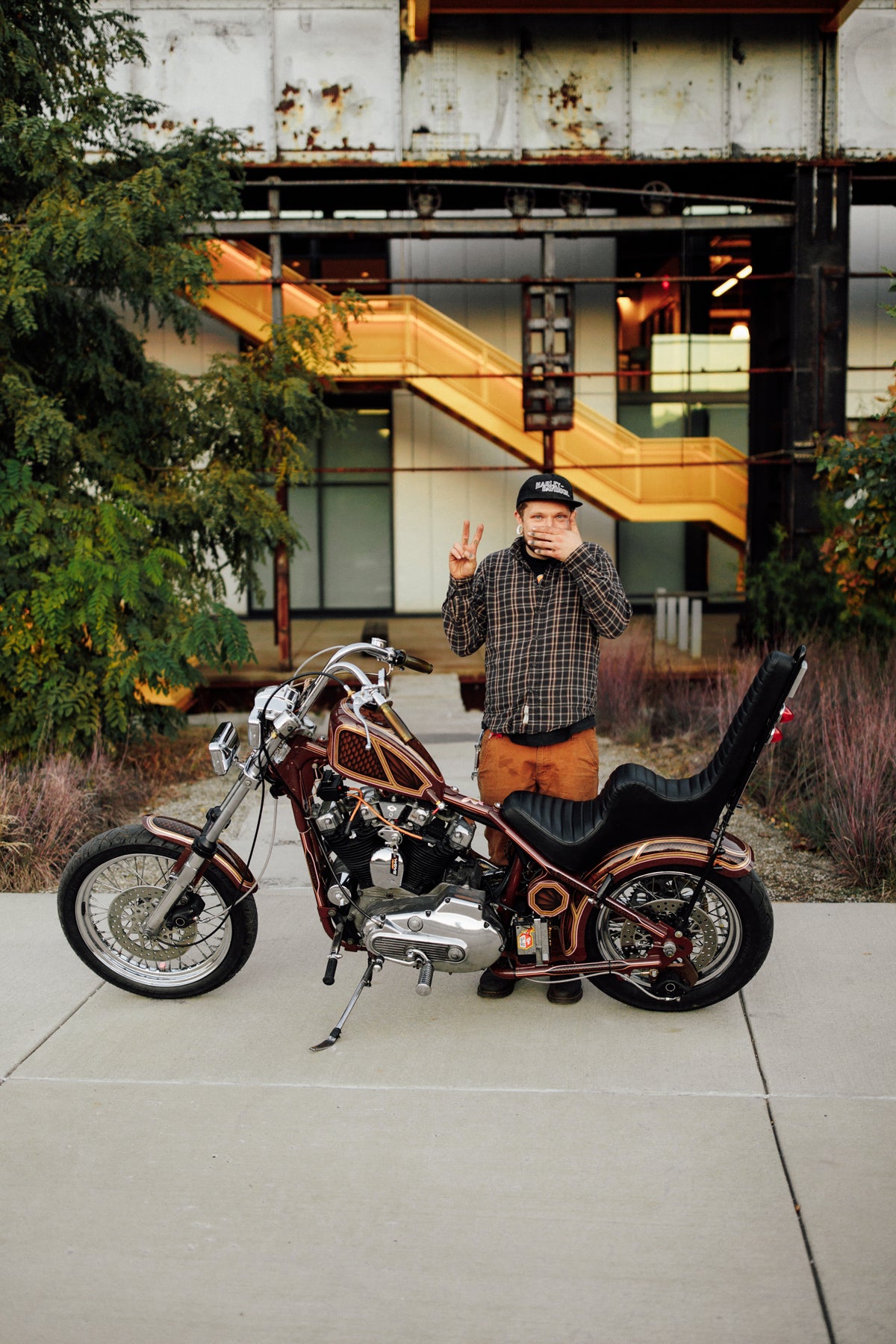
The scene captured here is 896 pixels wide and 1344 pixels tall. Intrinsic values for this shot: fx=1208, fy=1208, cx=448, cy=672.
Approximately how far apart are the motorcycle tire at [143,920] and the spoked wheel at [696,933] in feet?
4.22

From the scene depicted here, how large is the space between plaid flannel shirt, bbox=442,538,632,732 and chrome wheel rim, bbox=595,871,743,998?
27.3 inches

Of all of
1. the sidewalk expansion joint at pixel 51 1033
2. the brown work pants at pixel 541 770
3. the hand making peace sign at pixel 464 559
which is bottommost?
the sidewalk expansion joint at pixel 51 1033

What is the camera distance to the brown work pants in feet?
14.9

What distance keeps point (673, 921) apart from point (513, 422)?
36.8 feet

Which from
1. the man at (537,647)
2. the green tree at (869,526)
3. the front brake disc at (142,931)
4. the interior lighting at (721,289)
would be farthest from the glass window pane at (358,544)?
the front brake disc at (142,931)

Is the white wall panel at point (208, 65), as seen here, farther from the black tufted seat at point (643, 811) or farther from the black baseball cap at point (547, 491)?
the black tufted seat at point (643, 811)

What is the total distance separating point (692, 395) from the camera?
57.2 feet

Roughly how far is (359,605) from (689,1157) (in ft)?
48.6

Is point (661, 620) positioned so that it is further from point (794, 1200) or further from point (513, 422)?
point (794, 1200)

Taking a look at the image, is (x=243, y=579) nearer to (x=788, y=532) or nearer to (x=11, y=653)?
(x=11, y=653)

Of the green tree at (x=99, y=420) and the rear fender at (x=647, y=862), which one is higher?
the green tree at (x=99, y=420)

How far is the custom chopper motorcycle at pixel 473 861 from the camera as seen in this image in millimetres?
4020

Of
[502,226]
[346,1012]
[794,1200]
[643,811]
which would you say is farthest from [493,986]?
[502,226]

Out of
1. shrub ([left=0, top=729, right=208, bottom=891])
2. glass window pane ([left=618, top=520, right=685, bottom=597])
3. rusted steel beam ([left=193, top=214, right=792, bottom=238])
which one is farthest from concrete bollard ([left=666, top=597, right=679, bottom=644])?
shrub ([left=0, top=729, right=208, bottom=891])
